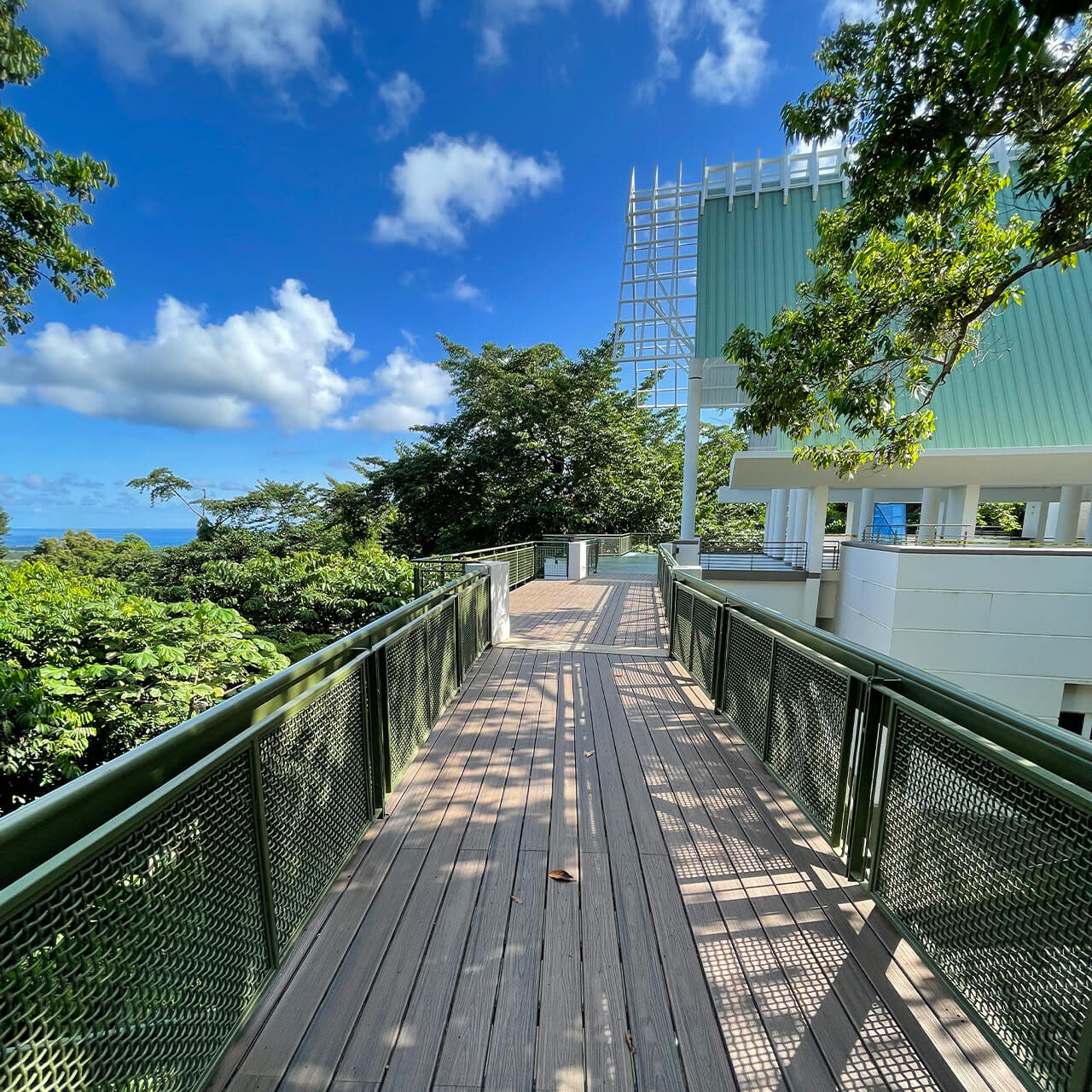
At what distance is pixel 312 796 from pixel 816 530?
1328 cm

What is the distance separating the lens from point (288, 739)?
184 cm

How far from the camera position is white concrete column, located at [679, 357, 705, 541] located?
53.5 ft

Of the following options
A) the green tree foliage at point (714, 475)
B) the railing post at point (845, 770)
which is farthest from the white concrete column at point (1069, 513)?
the railing post at point (845, 770)

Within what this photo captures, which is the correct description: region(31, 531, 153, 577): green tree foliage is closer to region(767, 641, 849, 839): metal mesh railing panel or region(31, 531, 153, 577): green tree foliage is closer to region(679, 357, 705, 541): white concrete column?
region(679, 357, 705, 541): white concrete column

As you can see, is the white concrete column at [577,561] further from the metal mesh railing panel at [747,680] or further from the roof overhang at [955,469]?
the metal mesh railing panel at [747,680]

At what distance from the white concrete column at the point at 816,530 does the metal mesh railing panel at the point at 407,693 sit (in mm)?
11862

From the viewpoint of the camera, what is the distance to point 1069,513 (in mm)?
14492

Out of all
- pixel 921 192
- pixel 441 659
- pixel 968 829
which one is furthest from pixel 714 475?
pixel 968 829

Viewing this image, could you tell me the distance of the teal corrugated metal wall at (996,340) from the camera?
1222 centimetres

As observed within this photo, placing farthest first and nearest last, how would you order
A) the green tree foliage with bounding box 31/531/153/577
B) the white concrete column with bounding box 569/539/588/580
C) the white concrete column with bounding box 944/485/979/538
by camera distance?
the green tree foliage with bounding box 31/531/153/577 → the white concrete column with bounding box 569/539/588/580 → the white concrete column with bounding box 944/485/979/538

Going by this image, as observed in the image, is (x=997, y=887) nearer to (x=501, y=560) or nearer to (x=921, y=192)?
(x=921, y=192)

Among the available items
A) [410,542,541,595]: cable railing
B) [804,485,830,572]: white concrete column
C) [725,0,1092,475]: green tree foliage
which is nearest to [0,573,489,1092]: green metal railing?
[725,0,1092,475]: green tree foliage

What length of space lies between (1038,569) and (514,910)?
1067 cm

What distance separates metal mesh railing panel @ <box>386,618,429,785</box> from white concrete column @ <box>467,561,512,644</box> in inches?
102
